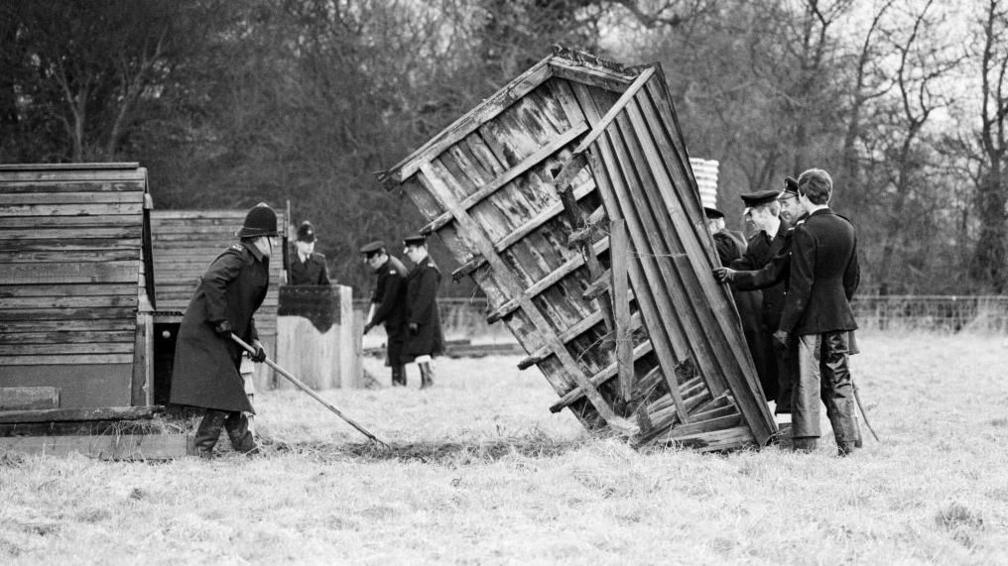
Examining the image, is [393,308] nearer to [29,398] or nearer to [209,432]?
[29,398]

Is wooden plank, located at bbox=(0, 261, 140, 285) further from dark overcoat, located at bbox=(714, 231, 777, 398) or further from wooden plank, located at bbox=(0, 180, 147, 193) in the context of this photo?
dark overcoat, located at bbox=(714, 231, 777, 398)

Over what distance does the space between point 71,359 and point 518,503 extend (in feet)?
17.8

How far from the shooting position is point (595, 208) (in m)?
10.0

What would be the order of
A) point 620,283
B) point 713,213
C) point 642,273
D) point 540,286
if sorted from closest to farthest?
point 620,283, point 642,273, point 540,286, point 713,213

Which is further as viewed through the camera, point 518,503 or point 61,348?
point 61,348

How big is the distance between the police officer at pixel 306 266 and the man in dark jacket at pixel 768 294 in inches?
404

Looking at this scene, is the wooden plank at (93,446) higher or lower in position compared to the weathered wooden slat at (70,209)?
lower

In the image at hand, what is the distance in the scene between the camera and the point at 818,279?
9734 mm

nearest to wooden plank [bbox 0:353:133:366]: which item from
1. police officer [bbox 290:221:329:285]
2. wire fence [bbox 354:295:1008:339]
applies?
police officer [bbox 290:221:329:285]

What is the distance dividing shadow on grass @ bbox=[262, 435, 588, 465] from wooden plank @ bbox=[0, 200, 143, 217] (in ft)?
9.58

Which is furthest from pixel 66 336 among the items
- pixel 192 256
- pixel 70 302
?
pixel 192 256

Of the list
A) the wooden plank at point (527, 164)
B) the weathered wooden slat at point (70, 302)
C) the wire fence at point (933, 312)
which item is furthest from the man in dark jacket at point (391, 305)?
the wire fence at point (933, 312)

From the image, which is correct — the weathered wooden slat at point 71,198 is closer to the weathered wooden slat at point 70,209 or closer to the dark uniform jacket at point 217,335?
the weathered wooden slat at point 70,209

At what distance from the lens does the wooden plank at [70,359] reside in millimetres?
11219
